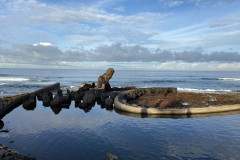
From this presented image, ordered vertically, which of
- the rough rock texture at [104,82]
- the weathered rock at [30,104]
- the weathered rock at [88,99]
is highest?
the rough rock texture at [104,82]

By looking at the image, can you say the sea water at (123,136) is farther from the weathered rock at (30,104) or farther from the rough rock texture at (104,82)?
the rough rock texture at (104,82)

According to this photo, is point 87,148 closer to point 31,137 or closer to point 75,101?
point 31,137

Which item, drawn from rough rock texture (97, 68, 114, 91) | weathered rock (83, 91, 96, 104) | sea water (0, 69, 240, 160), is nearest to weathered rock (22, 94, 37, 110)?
sea water (0, 69, 240, 160)

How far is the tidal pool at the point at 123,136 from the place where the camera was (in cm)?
1176

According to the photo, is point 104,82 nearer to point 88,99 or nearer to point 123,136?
point 88,99

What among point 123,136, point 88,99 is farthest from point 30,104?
point 123,136

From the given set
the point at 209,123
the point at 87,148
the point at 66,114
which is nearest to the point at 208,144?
the point at 209,123

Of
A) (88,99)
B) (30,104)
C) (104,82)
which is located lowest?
(30,104)

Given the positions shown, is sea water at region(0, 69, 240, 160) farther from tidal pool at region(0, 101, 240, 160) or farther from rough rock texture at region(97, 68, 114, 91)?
Answer: rough rock texture at region(97, 68, 114, 91)

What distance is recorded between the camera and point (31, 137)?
563 inches

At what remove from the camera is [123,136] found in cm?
1467

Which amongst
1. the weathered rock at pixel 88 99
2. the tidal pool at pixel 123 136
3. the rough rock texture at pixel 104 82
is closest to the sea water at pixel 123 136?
the tidal pool at pixel 123 136

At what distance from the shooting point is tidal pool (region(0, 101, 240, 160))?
38.6ft

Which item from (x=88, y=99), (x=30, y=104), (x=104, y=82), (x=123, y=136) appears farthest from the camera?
(x=104, y=82)
